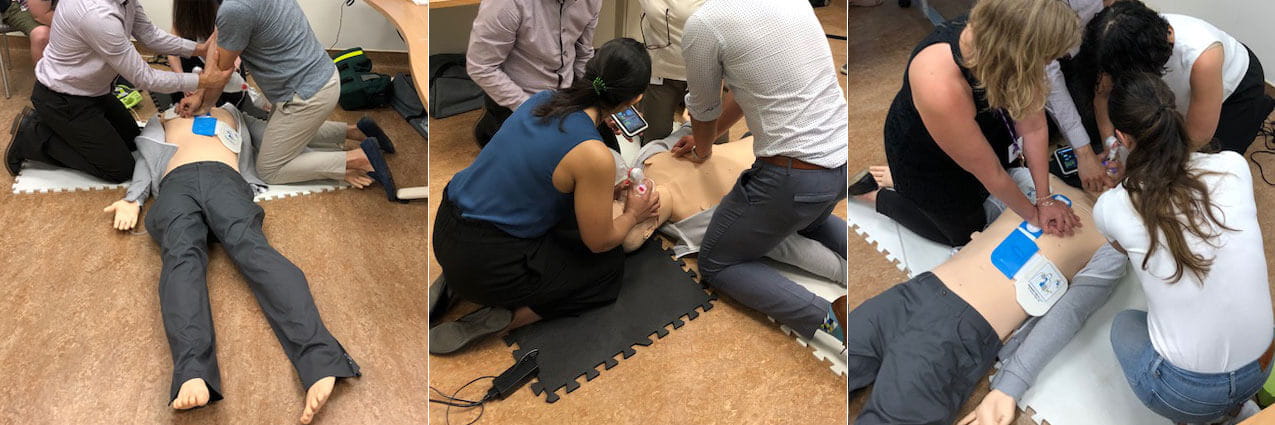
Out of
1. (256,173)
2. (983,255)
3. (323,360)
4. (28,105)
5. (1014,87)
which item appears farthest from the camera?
(28,105)

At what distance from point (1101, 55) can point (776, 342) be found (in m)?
0.98

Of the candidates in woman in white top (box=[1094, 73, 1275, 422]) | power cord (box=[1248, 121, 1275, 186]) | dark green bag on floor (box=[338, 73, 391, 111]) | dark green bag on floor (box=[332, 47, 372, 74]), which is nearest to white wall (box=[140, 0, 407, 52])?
dark green bag on floor (box=[332, 47, 372, 74])

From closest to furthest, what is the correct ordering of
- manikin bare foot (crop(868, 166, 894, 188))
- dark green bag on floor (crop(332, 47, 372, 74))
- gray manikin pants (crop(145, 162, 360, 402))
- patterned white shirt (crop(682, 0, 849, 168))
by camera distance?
patterned white shirt (crop(682, 0, 849, 168)) < manikin bare foot (crop(868, 166, 894, 188)) < gray manikin pants (crop(145, 162, 360, 402)) < dark green bag on floor (crop(332, 47, 372, 74))

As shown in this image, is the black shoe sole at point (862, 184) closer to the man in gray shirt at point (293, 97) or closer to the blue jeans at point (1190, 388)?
the blue jeans at point (1190, 388)

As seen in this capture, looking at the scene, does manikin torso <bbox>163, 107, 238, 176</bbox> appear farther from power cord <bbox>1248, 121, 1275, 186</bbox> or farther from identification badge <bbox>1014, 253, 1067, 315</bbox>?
power cord <bbox>1248, 121, 1275, 186</bbox>

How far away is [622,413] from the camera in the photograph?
1.80 meters

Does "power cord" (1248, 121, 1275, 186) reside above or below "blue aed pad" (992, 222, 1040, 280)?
above

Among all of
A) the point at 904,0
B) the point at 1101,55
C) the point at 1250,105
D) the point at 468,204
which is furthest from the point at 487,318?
the point at 1250,105

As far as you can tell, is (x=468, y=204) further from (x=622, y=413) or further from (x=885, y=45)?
(x=885, y=45)

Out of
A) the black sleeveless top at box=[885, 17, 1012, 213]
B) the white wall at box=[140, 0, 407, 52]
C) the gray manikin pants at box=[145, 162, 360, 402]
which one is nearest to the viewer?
the black sleeveless top at box=[885, 17, 1012, 213]

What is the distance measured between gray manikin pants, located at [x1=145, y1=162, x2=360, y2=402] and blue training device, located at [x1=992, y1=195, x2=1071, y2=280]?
5.83ft

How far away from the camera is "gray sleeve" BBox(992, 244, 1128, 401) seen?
199 cm

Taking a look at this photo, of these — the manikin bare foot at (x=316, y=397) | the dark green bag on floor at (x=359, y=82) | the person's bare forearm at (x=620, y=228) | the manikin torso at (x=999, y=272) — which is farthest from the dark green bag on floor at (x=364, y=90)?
the manikin torso at (x=999, y=272)

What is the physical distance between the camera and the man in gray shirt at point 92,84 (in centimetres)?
279
